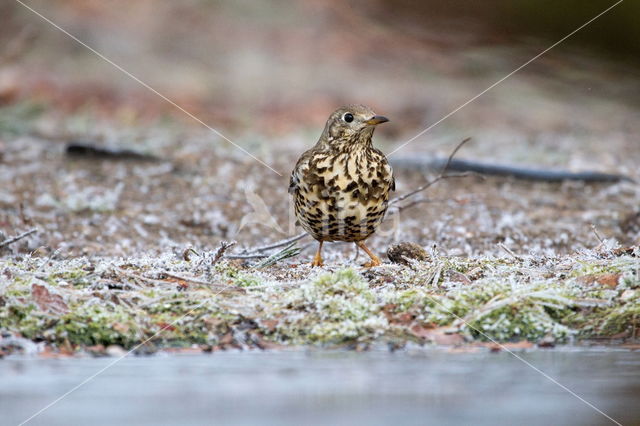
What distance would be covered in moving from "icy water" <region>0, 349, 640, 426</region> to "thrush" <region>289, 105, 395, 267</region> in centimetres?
175

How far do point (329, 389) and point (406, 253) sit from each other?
8.51ft

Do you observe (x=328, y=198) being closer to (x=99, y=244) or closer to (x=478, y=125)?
(x=99, y=244)

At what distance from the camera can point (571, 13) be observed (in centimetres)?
1452

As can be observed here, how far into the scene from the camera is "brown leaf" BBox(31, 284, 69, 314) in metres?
4.57

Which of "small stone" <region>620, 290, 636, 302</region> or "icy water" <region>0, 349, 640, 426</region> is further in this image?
"small stone" <region>620, 290, 636, 302</region>

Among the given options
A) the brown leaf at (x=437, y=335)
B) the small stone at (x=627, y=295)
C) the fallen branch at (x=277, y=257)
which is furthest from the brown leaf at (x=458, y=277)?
the fallen branch at (x=277, y=257)

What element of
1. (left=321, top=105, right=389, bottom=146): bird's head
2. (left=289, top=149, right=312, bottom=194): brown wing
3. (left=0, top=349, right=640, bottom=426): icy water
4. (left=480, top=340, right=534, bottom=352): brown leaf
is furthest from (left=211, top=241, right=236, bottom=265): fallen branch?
(left=480, top=340, right=534, bottom=352): brown leaf

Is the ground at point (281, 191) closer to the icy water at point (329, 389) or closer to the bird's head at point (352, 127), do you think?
the icy water at point (329, 389)

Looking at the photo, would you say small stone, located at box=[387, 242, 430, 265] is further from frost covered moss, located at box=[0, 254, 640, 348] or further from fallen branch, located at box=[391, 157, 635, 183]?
fallen branch, located at box=[391, 157, 635, 183]

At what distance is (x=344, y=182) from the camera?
589cm

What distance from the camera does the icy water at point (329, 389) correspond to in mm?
3080

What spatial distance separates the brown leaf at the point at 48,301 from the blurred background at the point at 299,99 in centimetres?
307

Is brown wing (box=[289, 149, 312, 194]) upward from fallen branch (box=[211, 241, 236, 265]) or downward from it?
upward

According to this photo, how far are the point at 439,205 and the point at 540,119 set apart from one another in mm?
5937
